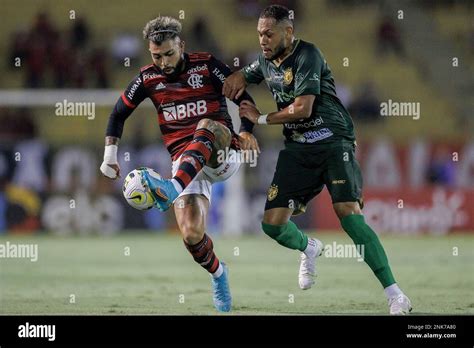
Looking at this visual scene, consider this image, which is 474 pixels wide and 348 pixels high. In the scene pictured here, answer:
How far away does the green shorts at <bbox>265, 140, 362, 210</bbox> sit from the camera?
24.5 ft

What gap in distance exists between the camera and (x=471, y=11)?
2198cm

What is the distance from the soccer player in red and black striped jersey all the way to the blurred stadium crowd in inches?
336

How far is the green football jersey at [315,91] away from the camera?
7422 mm

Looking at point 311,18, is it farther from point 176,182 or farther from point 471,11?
point 176,182

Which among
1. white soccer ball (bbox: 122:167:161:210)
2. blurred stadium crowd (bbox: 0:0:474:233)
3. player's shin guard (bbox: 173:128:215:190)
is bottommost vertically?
white soccer ball (bbox: 122:167:161:210)

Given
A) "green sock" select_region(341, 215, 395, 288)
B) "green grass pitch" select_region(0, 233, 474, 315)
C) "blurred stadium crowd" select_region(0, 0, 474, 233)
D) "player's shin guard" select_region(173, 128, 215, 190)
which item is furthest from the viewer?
"blurred stadium crowd" select_region(0, 0, 474, 233)

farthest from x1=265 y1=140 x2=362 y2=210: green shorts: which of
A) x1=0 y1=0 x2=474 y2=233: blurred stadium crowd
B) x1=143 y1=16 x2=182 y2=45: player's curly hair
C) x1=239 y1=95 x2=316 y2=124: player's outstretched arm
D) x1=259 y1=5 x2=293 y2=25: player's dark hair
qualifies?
x1=0 y1=0 x2=474 y2=233: blurred stadium crowd

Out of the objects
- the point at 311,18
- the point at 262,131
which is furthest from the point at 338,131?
the point at 311,18

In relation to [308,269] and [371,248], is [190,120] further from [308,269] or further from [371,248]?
[371,248]

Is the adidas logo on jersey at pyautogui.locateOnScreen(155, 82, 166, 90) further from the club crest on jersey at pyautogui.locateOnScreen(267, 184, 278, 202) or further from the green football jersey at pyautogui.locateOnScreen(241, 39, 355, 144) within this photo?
the club crest on jersey at pyautogui.locateOnScreen(267, 184, 278, 202)

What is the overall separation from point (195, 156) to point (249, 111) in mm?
607

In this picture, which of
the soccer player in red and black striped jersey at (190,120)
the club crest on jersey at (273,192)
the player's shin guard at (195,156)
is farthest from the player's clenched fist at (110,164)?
the club crest on jersey at (273,192)

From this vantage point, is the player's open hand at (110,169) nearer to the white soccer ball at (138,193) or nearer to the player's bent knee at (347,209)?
the white soccer ball at (138,193)

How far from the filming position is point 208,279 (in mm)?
10648
